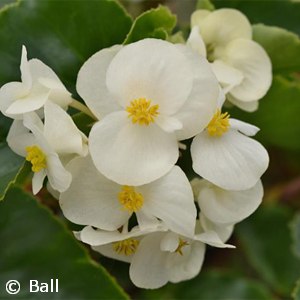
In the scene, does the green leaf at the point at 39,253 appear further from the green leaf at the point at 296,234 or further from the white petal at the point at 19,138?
the green leaf at the point at 296,234

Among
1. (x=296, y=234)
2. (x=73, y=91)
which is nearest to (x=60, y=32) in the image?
(x=73, y=91)

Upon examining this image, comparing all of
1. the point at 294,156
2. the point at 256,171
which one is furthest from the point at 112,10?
the point at 294,156

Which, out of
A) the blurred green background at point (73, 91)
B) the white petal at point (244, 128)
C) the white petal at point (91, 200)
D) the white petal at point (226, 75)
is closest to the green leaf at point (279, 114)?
the blurred green background at point (73, 91)

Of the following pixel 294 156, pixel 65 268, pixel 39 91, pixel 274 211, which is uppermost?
pixel 39 91

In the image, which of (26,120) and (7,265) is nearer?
(26,120)

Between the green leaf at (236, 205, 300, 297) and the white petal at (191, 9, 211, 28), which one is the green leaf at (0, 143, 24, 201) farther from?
the green leaf at (236, 205, 300, 297)

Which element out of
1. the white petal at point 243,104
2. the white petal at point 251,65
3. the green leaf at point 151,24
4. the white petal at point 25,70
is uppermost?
the white petal at point 25,70

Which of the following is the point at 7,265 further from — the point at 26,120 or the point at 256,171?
the point at 256,171
